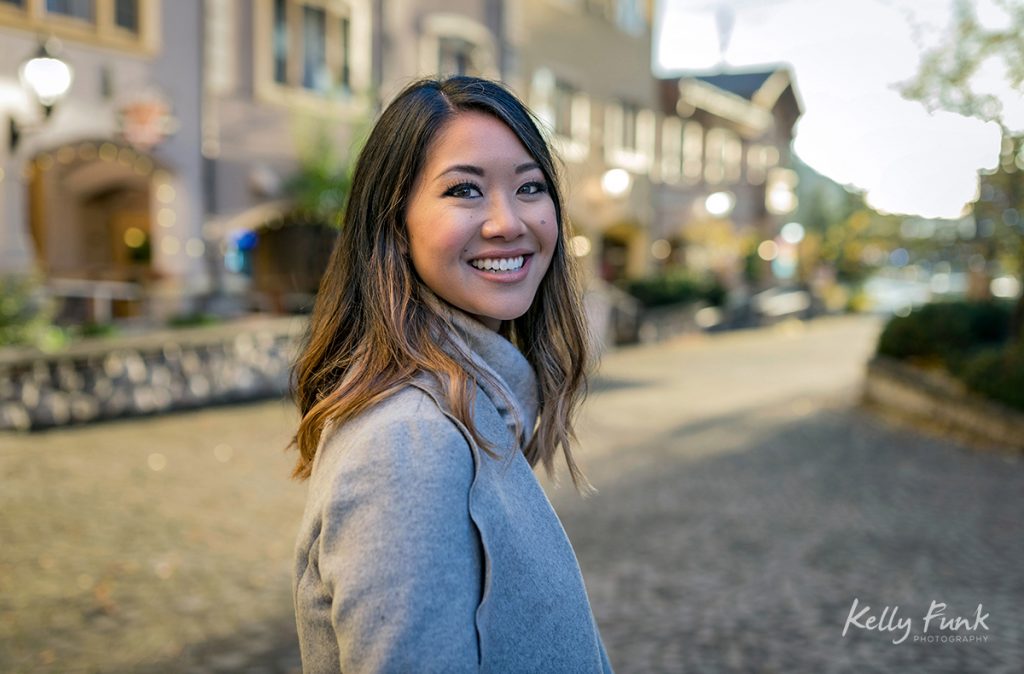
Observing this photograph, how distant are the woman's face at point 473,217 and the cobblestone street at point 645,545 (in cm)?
66

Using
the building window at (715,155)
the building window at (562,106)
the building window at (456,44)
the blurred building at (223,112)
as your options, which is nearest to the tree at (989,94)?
the blurred building at (223,112)

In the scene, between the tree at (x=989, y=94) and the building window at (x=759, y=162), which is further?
the building window at (x=759, y=162)

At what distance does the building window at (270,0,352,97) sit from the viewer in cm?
1334

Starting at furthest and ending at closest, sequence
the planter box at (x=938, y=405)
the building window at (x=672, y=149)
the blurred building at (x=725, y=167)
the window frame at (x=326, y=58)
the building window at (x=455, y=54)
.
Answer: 1. the building window at (x=672, y=149)
2. the blurred building at (x=725, y=167)
3. the building window at (x=455, y=54)
4. the window frame at (x=326, y=58)
5. the planter box at (x=938, y=405)

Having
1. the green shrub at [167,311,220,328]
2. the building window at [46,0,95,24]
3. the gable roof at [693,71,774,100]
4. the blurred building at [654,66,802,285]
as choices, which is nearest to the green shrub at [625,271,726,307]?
the blurred building at [654,66,802,285]

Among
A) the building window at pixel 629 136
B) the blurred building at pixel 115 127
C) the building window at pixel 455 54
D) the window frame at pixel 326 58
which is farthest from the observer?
the building window at pixel 629 136

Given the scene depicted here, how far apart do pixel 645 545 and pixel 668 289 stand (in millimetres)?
15188

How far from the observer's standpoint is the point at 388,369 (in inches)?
53.6

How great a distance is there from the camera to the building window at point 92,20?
10164 mm

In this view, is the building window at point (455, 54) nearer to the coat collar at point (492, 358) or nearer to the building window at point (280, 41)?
the building window at point (280, 41)

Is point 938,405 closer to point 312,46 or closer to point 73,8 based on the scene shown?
point 312,46

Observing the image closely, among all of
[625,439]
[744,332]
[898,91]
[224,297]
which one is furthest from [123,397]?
[744,332]

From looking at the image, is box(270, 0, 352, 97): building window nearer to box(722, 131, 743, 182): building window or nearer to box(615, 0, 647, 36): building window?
box(615, 0, 647, 36): building window

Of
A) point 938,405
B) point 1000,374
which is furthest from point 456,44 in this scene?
point 1000,374
